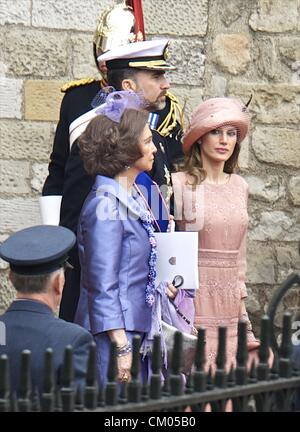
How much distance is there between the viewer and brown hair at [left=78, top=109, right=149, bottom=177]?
4.91 m

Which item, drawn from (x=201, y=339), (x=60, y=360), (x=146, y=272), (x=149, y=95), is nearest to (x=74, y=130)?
(x=149, y=95)

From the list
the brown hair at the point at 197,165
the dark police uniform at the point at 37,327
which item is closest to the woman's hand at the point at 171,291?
the brown hair at the point at 197,165

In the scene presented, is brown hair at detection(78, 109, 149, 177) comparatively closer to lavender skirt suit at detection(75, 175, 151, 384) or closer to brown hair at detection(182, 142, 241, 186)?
lavender skirt suit at detection(75, 175, 151, 384)

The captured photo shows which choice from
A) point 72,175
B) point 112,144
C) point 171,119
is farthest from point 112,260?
point 171,119

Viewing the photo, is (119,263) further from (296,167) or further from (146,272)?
(296,167)

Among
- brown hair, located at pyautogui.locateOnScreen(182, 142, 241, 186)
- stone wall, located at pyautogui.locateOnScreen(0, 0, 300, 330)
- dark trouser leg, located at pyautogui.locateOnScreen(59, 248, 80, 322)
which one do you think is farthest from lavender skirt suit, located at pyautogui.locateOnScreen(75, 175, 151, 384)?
stone wall, located at pyautogui.locateOnScreen(0, 0, 300, 330)

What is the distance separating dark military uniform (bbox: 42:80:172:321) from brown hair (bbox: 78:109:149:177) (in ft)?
1.72

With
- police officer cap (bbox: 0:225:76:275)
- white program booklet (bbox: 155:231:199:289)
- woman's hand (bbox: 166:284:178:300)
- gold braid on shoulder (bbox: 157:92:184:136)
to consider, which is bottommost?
woman's hand (bbox: 166:284:178:300)

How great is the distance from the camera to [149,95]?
18.4 feet

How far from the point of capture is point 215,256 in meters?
5.42

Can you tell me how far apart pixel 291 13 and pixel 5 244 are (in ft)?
11.0

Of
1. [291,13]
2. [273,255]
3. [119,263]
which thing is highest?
[291,13]

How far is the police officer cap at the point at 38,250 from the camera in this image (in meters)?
4.00

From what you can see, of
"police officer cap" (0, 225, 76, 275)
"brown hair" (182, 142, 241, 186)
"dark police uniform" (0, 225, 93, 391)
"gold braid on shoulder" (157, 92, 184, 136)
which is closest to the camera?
"dark police uniform" (0, 225, 93, 391)
